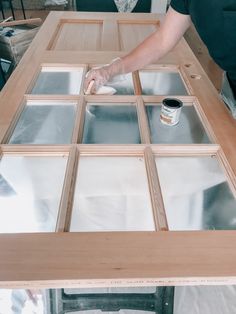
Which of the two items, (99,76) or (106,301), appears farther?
(99,76)

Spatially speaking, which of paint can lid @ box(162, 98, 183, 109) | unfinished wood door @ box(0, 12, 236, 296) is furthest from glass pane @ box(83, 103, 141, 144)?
paint can lid @ box(162, 98, 183, 109)

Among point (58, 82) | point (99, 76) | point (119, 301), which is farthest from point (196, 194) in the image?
point (58, 82)

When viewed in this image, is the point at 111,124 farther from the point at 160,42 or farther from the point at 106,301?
the point at 106,301

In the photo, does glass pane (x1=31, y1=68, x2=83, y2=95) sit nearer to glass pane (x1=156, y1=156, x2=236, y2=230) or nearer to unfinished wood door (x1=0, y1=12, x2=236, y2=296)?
unfinished wood door (x1=0, y1=12, x2=236, y2=296)

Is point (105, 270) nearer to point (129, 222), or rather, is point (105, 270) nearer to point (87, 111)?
point (129, 222)

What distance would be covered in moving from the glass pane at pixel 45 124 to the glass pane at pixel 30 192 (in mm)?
91

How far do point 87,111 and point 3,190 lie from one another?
0.45 metres

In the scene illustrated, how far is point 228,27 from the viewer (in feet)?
3.34

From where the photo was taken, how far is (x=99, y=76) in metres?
1.23

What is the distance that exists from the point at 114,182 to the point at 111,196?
0.16ft

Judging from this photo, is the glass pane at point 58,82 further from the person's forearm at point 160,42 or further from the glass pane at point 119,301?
the glass pane at point 119,301

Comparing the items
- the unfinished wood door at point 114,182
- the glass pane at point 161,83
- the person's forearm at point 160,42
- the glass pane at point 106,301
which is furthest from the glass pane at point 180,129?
the glass pane at point 106,301

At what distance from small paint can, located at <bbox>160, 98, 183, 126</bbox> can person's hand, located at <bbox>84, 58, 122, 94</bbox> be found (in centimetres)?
30

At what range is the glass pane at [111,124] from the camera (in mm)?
984
